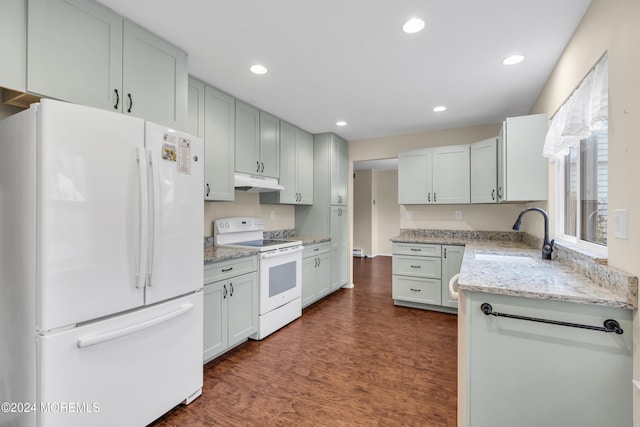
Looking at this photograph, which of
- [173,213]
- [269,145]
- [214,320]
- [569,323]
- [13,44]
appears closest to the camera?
[569,323]

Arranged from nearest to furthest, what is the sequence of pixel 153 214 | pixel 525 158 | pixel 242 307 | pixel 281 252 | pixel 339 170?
pixel 153 214, pixel 525 158, pixel 242 307, pixel 281 252, pixel 339 170

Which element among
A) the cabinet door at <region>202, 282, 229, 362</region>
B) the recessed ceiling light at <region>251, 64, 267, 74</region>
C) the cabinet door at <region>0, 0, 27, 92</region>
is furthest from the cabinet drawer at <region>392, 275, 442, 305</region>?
the cabinet door at <region>0, 0, 27, 92</region>

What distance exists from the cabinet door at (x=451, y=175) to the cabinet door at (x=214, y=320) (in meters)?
3.03

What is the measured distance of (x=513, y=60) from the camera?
7.57 ft

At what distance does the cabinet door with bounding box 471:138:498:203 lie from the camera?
347cm

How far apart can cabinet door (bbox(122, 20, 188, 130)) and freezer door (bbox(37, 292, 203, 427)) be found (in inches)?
49.8

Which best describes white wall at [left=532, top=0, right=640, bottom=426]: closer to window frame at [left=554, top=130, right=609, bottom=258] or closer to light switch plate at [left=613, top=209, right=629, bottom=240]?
light switch plate at [left=613, top=209, right=629, bottom=240]

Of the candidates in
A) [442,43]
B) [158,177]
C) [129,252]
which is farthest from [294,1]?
[129,252]

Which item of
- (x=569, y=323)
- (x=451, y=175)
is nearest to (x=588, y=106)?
(x=569, y=323)

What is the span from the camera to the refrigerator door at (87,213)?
1288 millimetres

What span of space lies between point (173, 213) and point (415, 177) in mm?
3329

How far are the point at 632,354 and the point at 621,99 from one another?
1098 mm

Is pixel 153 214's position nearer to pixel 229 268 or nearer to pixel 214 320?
pixel 229 268

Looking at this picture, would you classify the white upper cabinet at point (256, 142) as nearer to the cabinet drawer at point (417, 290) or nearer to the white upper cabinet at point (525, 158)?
the cabinet drawer at point (417, 290)
